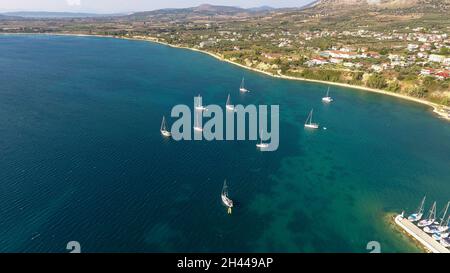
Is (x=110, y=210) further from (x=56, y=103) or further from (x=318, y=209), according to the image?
(x=56, y=103)

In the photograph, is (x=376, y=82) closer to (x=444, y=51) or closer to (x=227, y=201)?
(x=444, y=51)

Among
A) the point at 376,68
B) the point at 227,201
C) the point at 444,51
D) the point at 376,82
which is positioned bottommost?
the point at 227,201

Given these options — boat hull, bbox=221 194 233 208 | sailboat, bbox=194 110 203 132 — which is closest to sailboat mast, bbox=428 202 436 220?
boat hull, bbox=221 194 233 208

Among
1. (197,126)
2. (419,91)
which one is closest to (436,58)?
(419,91)

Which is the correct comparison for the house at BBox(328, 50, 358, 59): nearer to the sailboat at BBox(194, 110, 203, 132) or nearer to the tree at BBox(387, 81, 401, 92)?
the tree at BBox(387, 81, 401, 92)

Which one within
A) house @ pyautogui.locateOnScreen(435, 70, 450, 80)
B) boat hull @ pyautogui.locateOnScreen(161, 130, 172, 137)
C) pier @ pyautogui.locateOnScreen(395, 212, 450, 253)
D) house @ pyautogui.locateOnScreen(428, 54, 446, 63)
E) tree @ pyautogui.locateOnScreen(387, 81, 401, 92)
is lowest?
pier @ pyautogui.locateOnScreen(395, 212, 450, 253)

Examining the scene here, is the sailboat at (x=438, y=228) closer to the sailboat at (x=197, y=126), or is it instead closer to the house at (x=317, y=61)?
the sailboat at (x=197, y=126)

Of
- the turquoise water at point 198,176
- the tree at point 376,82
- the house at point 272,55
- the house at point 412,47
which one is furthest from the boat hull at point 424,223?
the house at point 412,47
